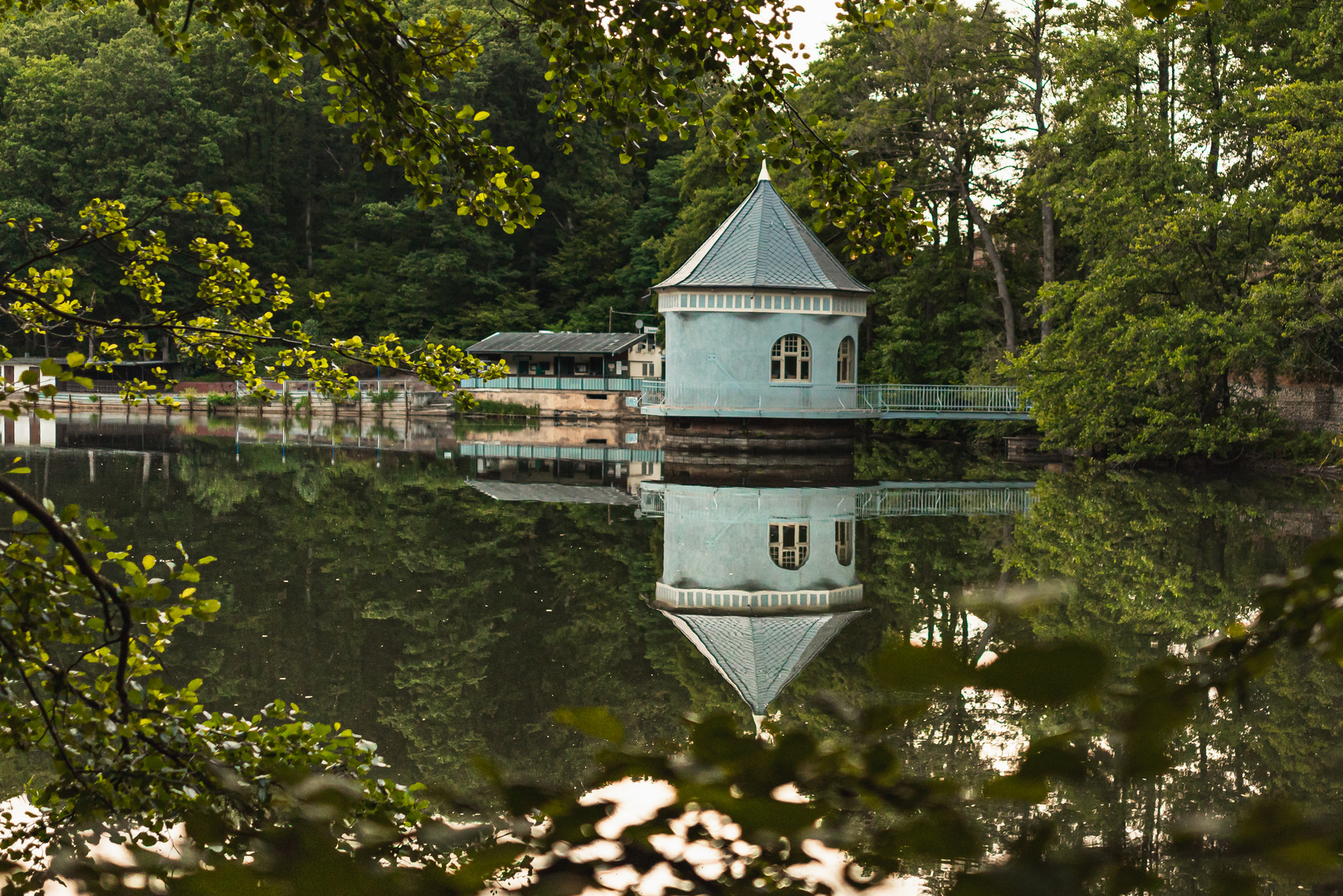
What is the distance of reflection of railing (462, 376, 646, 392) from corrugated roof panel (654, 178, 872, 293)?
14.9 meters

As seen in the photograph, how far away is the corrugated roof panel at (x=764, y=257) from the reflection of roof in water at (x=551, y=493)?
8.41 meters

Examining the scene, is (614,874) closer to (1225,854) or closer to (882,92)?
(1225,854)

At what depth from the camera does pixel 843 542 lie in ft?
39.2

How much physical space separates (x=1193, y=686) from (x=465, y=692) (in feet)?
18.3

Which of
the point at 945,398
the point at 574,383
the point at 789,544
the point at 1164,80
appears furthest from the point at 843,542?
the point at 574,383

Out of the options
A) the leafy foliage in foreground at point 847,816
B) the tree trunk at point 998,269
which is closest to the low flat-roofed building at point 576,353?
the tree trunk at point 998,269

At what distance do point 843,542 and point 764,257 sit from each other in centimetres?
1427

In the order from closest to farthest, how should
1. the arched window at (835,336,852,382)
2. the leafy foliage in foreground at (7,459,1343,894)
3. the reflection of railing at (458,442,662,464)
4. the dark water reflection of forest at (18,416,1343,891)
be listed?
the leafy foliage in foreground at (7,459,1343,894) → the dark water reflection of forest at (18,416,1343,891) → the reflection of railing at (458,442,662,464) → the arched window at (835,336,852,382)

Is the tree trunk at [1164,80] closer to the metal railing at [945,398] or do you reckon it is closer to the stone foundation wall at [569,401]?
the metal railing at [945,398]

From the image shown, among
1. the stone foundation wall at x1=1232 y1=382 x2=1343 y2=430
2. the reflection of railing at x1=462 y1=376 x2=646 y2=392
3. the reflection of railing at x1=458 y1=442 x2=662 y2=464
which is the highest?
the reflection of railing at x1=462 y1=376 x2=646 y2=392

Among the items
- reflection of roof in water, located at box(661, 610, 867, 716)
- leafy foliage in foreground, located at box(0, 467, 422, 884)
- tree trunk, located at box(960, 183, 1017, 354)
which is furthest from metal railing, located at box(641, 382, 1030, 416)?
leafy foliage in foreground, located at box(0, 467, 422, 884)

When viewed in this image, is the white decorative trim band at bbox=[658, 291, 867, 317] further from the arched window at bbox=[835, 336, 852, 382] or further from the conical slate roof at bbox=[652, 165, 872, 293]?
the arched window at bbox=[835, 336, 852, 382]

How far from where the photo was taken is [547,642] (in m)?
7.46

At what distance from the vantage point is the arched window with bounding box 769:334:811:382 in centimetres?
2497
